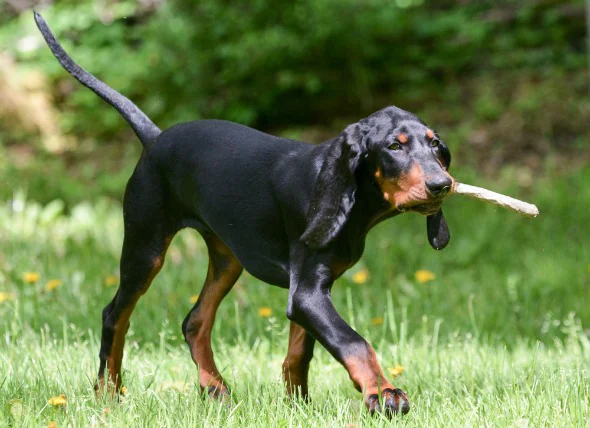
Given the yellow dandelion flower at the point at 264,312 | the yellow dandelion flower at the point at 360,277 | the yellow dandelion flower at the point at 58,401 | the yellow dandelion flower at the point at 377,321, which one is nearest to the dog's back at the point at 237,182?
the yellow dandelion flower at the point at 58,401

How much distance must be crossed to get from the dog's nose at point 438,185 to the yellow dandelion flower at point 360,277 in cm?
254

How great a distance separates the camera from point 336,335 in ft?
10.2

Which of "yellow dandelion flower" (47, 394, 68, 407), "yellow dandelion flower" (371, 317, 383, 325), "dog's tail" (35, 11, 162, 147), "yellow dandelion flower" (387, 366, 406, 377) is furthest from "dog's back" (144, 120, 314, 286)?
"yellow dandelion flower" (371, 317, 383, 325)

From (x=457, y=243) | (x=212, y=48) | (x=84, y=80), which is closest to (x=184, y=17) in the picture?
(x=212, y=48)

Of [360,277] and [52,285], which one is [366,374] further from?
[52,285]

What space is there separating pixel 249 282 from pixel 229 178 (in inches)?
84.1

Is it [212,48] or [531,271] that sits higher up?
[212,48]

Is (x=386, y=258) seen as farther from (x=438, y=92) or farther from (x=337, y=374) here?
(x=438, y=92)

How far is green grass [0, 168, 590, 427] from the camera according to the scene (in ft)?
10.8

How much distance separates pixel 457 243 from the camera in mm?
6605

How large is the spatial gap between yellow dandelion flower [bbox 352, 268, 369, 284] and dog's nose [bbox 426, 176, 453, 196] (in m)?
2.54

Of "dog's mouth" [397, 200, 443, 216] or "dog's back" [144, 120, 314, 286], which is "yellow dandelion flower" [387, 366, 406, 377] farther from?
"dog's mouth" [397, 200, 443, 216]

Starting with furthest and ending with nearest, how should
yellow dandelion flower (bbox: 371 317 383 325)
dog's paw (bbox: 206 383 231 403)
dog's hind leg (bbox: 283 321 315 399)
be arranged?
yellow dandelion flower (bbox: 371 317 383 325) → dog's hind leg (bbox: 283 321 315 399) → dog's paw (bbox: 206 383 231 403)

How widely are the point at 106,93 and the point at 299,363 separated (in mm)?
1496
